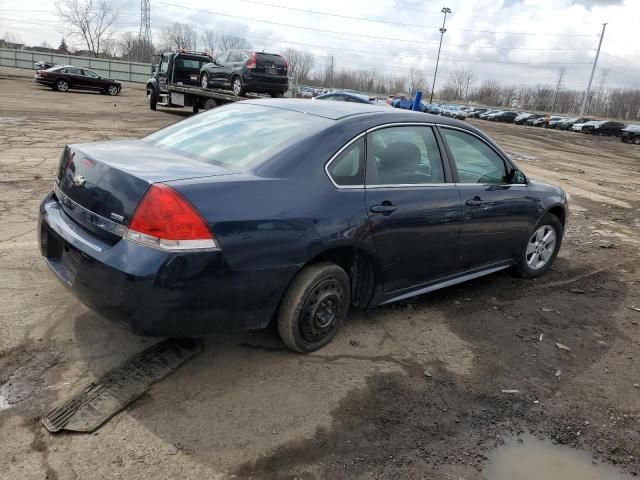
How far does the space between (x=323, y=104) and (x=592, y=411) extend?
2.83m

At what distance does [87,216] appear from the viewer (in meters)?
A: 2.99

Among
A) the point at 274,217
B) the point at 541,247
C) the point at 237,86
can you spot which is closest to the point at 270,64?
the point at 237,86

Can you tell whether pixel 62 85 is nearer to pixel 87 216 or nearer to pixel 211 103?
pixel 211 103

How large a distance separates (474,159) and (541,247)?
5.00 feet

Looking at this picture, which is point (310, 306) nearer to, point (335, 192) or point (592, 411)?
point (335, 192)

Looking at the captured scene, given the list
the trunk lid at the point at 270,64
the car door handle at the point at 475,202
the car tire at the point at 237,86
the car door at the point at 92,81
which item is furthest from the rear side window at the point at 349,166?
the car door at the point at 92,81

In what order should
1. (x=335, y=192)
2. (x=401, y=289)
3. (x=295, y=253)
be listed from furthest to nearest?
(x=401, y=289)
(x=335, y=192)
(x=295, y=253)

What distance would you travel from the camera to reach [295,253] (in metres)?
3.06

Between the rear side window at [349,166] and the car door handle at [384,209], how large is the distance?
0.19m

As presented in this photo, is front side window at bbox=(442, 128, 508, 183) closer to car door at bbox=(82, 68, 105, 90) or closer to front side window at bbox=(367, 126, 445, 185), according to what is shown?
front side window at bbox=(367, 126, 445, 185)

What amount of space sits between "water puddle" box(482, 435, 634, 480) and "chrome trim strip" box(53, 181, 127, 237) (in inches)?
90.0

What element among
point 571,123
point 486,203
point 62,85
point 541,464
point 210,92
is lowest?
point 541,464

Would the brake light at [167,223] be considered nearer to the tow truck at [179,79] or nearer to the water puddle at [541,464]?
the water puddle at [541,464]

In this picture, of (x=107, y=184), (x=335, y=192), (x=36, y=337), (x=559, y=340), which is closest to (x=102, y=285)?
(x=107, y=184)
